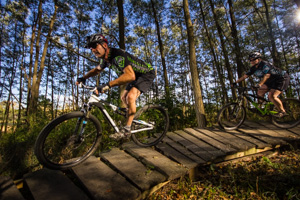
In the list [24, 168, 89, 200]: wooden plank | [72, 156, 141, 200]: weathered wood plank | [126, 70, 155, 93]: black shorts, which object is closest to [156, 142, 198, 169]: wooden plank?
[72, 156, 141, 200]: weathered wood plank

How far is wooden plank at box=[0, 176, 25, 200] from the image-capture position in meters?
1.53

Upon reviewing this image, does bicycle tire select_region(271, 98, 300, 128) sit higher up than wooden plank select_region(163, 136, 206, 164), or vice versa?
bicycle tire select_region(271, 98, 300, 128)

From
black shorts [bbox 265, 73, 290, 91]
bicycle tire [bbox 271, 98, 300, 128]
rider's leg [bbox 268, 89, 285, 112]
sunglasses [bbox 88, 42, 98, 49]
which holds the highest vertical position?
sunglasses [bbox 88, 42, 98, 49]

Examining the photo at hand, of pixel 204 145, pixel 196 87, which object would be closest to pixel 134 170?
pixel 204 145

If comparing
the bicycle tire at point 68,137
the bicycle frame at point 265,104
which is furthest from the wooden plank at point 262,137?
the bicycle tire at point 68,137

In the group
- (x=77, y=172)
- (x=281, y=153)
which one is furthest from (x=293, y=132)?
(x=77, y=172)

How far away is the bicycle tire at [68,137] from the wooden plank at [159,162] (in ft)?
2.31

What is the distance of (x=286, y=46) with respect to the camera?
49.9 feet

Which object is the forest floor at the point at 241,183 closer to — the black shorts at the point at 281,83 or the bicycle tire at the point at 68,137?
the bicycle tire at the point at 68,137

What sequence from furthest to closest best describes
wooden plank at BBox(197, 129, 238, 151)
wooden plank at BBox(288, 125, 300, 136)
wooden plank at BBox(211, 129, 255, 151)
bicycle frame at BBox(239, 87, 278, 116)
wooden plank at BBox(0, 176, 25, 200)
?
bicycle frame at BBox(239, 87, 278, 116), wooden plank at BBox(288, 125, 300, 136), wooden plank at BBox(197, 129, 238, 151), wooden plank at BBox(211, 129, 255, 151), wooden plank at BBox(0, 176, 25, 200)

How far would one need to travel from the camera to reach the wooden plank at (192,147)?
8.48 ft

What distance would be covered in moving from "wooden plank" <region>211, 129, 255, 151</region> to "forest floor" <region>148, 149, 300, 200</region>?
1.02 ft

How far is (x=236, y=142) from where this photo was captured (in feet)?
10.6

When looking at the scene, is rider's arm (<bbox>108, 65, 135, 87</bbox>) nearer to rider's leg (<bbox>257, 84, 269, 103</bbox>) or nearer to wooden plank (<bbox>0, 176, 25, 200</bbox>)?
wooden plank (<bbox>0, 176, 25, 200</bbox>)
